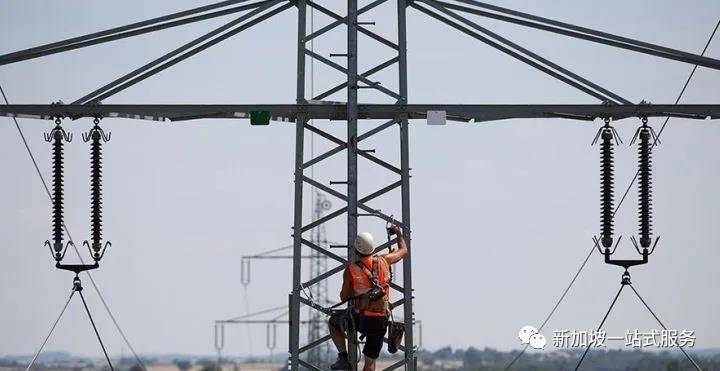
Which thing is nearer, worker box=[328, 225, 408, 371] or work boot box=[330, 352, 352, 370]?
worker box=[328, 225, 408, 371]

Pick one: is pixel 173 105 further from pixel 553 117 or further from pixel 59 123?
pixel 553 117

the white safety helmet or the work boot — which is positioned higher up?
the white safety helmet

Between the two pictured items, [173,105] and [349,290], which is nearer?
[349,290]

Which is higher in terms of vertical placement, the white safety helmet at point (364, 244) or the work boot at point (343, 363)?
the white safety helmet at point (364, 244)

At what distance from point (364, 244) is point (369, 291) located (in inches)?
25.2

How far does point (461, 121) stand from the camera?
1208 inches

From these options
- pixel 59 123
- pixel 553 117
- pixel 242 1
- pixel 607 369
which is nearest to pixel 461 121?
pixel 553 117

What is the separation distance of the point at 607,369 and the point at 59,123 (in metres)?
36.8

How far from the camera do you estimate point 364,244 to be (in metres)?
27.2

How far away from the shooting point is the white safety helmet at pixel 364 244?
2714 centimetres

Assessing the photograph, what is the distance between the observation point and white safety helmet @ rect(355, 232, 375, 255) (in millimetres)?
27141

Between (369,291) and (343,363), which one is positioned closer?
(369,291)

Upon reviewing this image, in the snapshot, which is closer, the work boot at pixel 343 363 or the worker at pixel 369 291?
the worker at pixel 369 291

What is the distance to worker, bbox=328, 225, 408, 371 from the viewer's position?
89.2 ft
